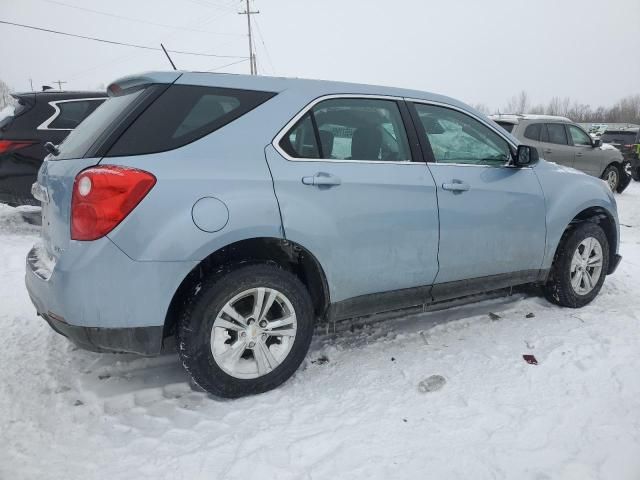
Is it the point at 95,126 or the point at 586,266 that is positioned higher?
the point at 95,126

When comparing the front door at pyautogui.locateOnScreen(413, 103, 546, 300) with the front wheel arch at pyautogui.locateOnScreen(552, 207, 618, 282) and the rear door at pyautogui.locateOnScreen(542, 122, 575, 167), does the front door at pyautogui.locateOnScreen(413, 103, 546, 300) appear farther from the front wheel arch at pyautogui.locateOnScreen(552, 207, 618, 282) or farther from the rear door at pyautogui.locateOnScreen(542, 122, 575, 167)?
the rear door at pyautogui.locateOnScreen(542, 122, 575, 167)

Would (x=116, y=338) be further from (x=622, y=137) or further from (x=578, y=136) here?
(x=622, y=137)

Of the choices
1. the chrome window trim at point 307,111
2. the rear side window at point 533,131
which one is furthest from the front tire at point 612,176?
the chrome window trim at point 307,111

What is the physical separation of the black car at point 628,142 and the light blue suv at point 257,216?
44.7ft

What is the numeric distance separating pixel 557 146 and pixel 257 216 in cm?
983

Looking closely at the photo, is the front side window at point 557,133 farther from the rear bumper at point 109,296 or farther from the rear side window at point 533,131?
the rear bumper at point 109,296

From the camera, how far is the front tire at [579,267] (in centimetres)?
380

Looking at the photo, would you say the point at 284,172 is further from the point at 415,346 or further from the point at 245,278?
the point at 415,346

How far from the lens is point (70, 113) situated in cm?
628

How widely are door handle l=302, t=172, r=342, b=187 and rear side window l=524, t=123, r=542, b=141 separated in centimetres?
837

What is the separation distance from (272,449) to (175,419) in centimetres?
58

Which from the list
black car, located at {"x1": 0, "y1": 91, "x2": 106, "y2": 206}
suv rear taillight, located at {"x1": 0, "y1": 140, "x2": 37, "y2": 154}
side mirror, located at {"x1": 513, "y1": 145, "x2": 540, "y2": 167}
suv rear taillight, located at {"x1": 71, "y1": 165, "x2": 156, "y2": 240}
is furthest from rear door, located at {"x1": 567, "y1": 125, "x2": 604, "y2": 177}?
suv rear taillight, located at {"x1": 71, "y1": 165, "x2": 156, "y2": 240}

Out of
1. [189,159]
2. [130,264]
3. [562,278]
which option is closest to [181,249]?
[130,264]

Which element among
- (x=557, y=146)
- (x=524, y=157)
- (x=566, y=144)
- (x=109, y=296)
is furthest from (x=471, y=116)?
(x=566, y=144)
